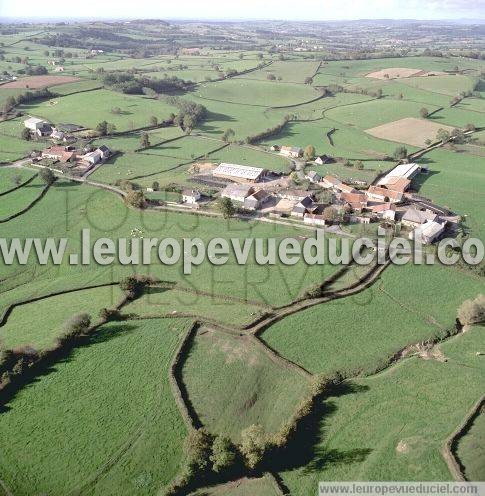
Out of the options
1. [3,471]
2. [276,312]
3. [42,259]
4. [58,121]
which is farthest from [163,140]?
[3,471]

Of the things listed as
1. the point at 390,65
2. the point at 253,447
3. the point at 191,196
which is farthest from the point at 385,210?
the point at 390,65

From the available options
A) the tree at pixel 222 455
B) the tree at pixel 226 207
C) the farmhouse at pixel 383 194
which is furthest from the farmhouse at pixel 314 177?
the tree at pixel 222 455

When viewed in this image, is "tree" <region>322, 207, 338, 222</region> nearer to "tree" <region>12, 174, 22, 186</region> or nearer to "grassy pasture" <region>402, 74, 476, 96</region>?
"tree" <region>12, 174, 22, 186</region>

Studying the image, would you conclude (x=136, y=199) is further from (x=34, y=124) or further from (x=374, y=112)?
(x=374, y=112)

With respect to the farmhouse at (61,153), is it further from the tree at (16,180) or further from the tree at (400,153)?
the tree at (400,153)

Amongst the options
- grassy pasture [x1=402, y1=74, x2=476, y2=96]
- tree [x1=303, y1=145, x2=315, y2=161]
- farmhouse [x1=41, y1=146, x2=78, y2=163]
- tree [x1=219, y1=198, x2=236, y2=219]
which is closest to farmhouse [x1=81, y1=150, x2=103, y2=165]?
farmhouse [x1=41, y1=146, x2=78, y2=163]

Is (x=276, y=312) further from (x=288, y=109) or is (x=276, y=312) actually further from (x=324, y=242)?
(x=288, y=109)

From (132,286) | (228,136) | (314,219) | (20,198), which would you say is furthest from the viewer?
(228,136)
